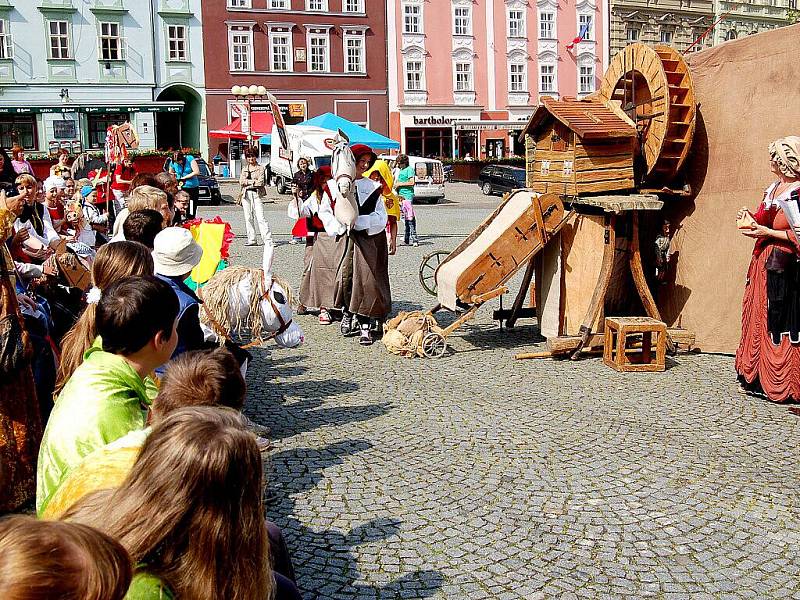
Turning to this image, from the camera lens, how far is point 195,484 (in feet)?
5.92

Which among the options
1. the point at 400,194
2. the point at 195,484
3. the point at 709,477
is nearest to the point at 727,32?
the point at 400,194

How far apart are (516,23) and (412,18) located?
6.32m

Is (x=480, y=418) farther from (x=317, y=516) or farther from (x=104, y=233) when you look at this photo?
(x=104, y=233)

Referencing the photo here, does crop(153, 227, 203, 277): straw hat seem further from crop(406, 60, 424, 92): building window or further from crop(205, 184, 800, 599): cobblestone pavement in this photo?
crop(406, 60, 424, 92): building window

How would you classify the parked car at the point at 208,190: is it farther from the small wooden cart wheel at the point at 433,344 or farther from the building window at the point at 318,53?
the small wooden cart wheel at the point at 433,344

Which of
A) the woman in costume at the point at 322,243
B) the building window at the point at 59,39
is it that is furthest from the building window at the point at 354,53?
the woman in costume at the point at 322,243

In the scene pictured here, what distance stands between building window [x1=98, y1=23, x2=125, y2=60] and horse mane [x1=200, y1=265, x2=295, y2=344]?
40985 millimetres

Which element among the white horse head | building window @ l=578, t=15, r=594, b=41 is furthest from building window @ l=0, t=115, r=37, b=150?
the white horse head

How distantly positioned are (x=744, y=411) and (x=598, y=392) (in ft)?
3.50

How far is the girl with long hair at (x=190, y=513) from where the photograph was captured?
1.79 meters

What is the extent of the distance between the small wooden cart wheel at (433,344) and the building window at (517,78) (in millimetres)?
44763

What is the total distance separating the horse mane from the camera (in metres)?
5.44

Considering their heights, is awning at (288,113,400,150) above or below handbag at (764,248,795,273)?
above

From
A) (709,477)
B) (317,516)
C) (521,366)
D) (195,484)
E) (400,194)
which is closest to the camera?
(195,484)
